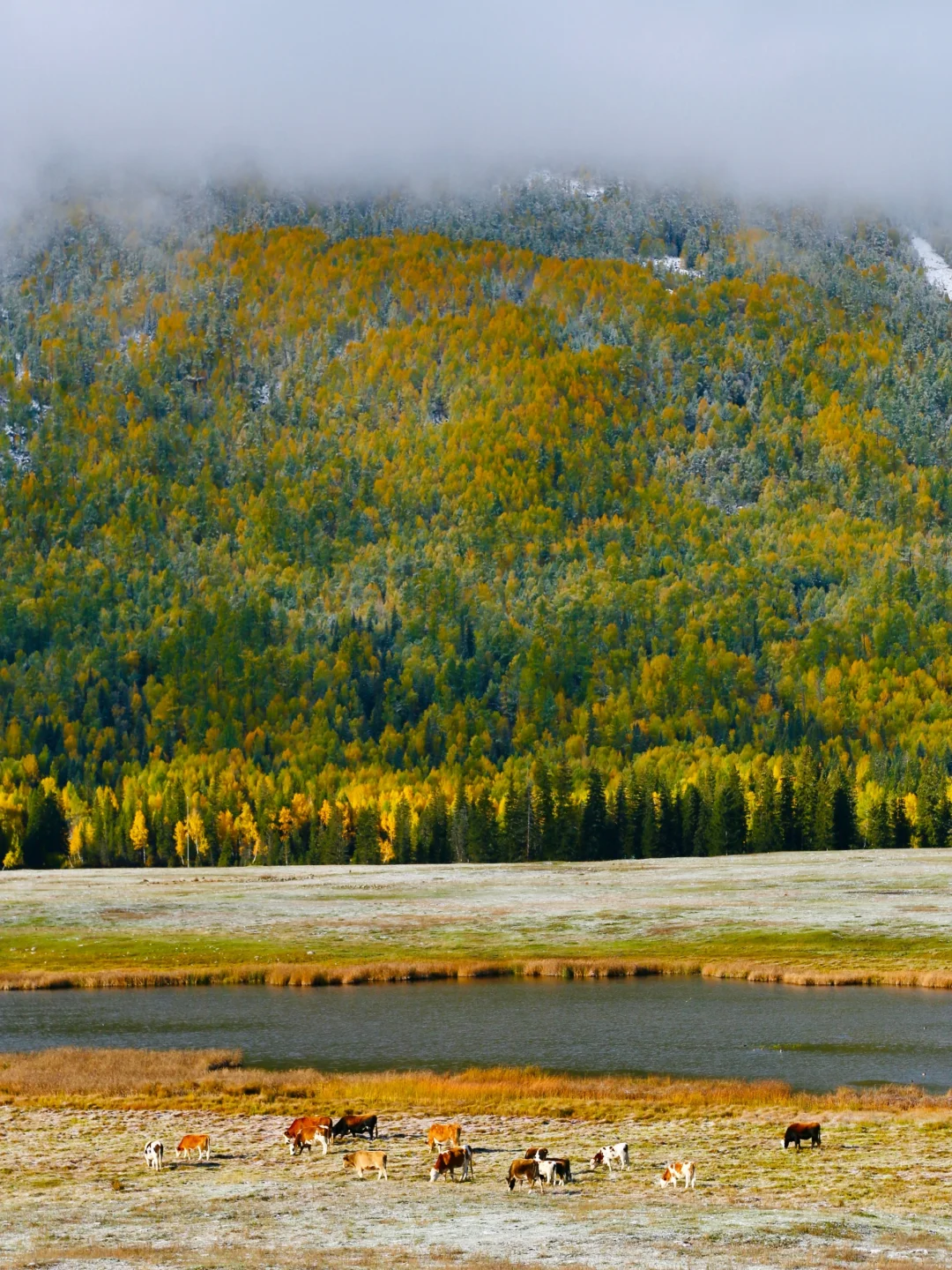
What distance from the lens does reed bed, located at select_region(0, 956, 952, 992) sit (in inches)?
3295

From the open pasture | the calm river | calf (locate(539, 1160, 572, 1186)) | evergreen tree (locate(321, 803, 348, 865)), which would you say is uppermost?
evergreen tree (locate(321, 803, 348, 865))

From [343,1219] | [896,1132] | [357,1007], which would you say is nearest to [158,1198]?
[343,1219]

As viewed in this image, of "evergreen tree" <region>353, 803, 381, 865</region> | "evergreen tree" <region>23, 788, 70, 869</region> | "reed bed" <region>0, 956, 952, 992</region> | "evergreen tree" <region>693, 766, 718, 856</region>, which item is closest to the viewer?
"reed bed" <region>0, 956, 952, 992</region>

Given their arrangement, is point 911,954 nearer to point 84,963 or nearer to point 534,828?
point 84,963

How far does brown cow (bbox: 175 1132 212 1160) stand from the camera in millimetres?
40031

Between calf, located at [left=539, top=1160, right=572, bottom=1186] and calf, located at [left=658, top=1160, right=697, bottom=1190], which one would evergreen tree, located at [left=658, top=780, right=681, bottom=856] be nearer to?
calf, located at [left=658, top=1160, right=697, bottom=1190]

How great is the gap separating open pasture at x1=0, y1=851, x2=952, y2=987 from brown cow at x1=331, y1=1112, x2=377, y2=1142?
4230 centimetres

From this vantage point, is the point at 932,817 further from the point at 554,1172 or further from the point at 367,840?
the point at 554,1172

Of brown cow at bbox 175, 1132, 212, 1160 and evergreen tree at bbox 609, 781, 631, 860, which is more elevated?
evergreen tree at bbox 609, 781, 631, 860

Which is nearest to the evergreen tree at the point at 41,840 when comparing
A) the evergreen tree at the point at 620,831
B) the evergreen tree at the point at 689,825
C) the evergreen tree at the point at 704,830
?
the evergreen tree at the point at 620,831

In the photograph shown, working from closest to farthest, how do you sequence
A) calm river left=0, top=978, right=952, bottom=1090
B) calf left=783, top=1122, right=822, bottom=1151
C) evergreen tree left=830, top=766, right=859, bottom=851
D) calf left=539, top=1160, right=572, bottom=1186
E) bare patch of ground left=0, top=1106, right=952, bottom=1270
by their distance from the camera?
bare patch of ground left=0, top=1106, right=952, bottom=1270 < calf left=539, top=1160, right=572, bottom=1186 < calf left=783, top=1122, right=822, bottom=1151 < calm river left=0, top=978, right=952, bottom=1090 < evergreen tree left=830, top=766, right=859, bottom=851

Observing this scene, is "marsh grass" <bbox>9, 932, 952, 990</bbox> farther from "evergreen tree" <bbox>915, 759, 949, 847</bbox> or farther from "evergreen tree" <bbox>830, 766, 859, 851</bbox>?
"evergreen tree" <bbox>830, 766, 859, 851</bbox>

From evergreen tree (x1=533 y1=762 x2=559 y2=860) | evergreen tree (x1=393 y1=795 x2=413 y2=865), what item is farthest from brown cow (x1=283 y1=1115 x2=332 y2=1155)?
evergreen tree (x1=533 y1=762 x2=559 y2=860)

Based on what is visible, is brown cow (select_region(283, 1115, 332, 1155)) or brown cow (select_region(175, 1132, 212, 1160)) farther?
brown cow (select_region(283, 1115, 332, 1155))
